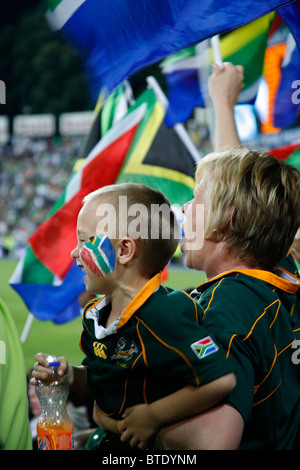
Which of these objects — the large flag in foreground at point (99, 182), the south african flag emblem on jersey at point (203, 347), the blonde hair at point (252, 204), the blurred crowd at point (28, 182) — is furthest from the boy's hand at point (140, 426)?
the blurred crowd at point (28, 182)

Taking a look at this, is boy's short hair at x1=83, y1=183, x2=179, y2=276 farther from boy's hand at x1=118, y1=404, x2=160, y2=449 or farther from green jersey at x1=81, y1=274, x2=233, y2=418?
boy's hand at x1=118, y1=404, x2=160, y2=449

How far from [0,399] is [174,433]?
492 mm

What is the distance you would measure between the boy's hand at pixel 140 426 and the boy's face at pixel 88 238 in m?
0.34

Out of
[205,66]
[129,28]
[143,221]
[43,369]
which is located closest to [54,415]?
[43,369]

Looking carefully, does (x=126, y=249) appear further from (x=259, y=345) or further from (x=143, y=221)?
(x=259, y=345)

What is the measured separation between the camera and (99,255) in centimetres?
160

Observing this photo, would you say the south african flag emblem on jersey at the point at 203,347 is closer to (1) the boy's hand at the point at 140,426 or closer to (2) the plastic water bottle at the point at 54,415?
(1) the boy's hand at the point at 140,426

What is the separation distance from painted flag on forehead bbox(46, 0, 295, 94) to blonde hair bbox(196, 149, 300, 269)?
2.51ft

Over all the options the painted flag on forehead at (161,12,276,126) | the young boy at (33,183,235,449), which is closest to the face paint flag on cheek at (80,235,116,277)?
the young boy at (33,183,235,449)

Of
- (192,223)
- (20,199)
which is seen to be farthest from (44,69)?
(192,223)

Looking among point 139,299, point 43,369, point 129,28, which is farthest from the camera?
point 129,28

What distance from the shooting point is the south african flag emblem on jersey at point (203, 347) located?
53.9 inches

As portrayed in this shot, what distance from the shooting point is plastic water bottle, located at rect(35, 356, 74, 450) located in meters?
1.71

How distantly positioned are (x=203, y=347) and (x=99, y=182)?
308 cm
